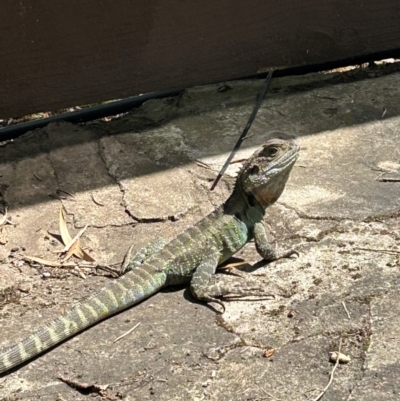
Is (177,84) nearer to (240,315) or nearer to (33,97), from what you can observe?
(33,97)

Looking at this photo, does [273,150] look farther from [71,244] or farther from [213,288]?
[71,244]

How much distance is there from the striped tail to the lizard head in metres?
0.81

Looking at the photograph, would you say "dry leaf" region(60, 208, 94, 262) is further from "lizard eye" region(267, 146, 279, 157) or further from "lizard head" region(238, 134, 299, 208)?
"lizard eye" region(267, 146, 279, 157)

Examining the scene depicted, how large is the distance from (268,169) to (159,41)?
2119mm

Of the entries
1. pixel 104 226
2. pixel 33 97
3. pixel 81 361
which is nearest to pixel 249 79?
pixel 33 97

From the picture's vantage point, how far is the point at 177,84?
675cm

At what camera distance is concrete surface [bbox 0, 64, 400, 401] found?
12.5 ft

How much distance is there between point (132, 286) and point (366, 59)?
3786 millimetres

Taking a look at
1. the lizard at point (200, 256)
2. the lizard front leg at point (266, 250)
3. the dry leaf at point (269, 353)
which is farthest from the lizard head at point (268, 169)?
the dry leaf at point (269, 353)

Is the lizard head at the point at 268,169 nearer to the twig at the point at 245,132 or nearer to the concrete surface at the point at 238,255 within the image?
the concrete surface at the point at 238,255

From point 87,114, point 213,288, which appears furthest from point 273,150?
point 87,114

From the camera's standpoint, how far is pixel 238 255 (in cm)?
501

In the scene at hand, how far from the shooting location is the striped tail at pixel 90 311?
3.98 metres

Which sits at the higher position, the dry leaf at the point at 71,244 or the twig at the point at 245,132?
the twig at the point at 245,132
